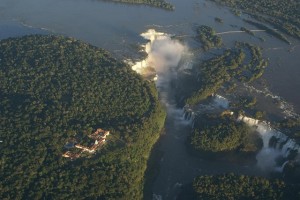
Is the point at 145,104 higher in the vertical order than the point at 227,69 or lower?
lower

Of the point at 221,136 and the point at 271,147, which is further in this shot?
the point at 271,147

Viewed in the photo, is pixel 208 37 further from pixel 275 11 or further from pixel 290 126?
pixel 290 126

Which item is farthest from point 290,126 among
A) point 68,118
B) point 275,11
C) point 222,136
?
point 275,11

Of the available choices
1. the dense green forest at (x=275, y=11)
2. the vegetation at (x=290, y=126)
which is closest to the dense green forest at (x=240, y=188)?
the vegetation at (x=290, y=126)

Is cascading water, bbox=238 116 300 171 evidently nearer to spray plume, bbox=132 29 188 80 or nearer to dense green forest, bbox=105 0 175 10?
spray plume, bbox=132 29 188 80

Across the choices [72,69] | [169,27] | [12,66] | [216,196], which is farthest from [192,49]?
[216,196]

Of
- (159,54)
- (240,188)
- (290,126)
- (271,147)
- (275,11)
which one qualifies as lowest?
(240,188)

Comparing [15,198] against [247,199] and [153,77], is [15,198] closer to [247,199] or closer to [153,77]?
[247,199]
